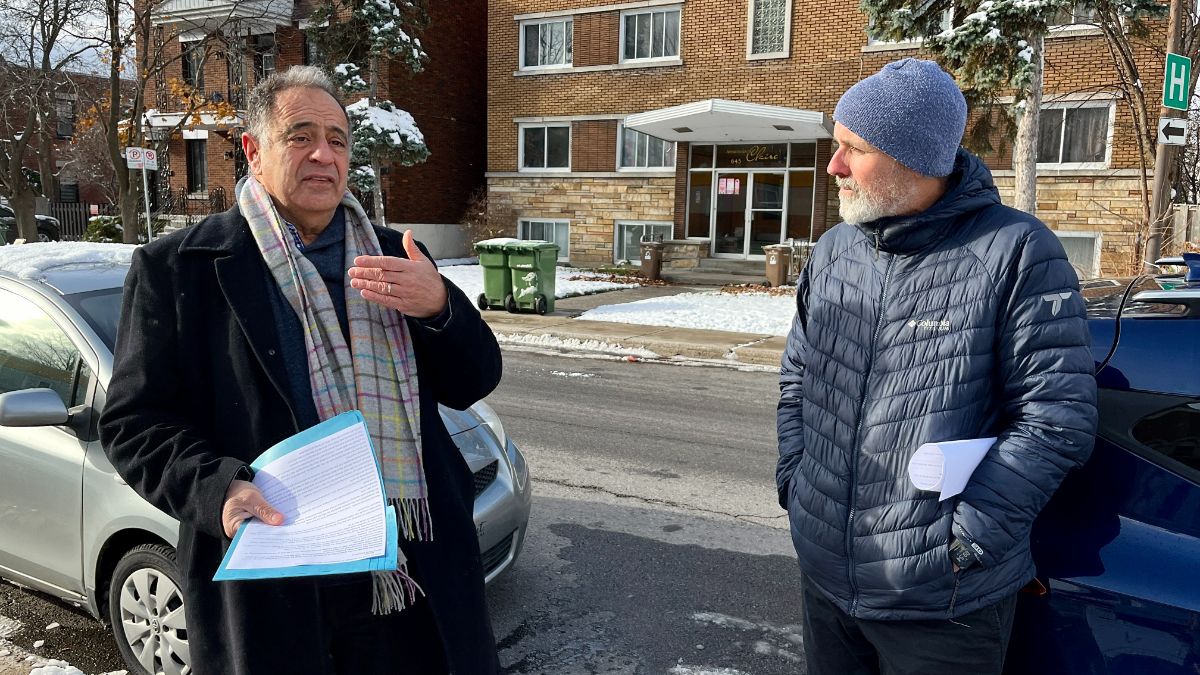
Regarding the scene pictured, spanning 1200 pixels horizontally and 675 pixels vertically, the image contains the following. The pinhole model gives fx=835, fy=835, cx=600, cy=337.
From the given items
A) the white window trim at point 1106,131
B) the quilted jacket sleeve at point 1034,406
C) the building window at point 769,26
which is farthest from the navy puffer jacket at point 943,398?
the building window at point 769,26

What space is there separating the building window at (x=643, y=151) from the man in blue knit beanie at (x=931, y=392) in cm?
2158

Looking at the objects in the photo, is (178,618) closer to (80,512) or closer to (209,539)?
(80,512)

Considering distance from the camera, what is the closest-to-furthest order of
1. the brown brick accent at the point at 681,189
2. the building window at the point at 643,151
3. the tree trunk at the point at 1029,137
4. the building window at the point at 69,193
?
the tree trunk at the point at 1029,137
the brown brick accent at the point at 681,189
the building window at the point at 643,151
the building window at the point at 69,193

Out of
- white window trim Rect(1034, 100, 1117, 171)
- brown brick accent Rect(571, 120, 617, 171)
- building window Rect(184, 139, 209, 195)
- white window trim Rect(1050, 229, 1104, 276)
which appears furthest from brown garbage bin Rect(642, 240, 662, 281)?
building window Rect(184, 139, 209, 195)

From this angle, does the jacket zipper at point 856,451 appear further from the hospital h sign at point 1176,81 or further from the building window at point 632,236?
the building window at point 632,236

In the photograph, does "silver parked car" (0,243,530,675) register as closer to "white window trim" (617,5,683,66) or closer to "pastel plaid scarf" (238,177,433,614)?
"pastel plaid scarf" (238,177,433,614)

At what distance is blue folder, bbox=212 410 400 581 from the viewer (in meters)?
1.56

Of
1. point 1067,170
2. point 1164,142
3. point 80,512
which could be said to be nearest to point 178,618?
point 80,512

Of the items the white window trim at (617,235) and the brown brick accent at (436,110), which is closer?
the white window trim at (617,235)

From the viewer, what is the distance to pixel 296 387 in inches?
72.5

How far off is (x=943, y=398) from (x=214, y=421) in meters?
1.57

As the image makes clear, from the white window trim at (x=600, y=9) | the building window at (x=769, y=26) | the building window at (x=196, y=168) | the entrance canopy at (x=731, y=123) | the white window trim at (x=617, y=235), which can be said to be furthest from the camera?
the building window at (x=196, y=168)

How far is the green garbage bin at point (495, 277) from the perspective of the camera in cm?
1395

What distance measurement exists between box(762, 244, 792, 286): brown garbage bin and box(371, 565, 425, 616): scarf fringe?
17.4 m
